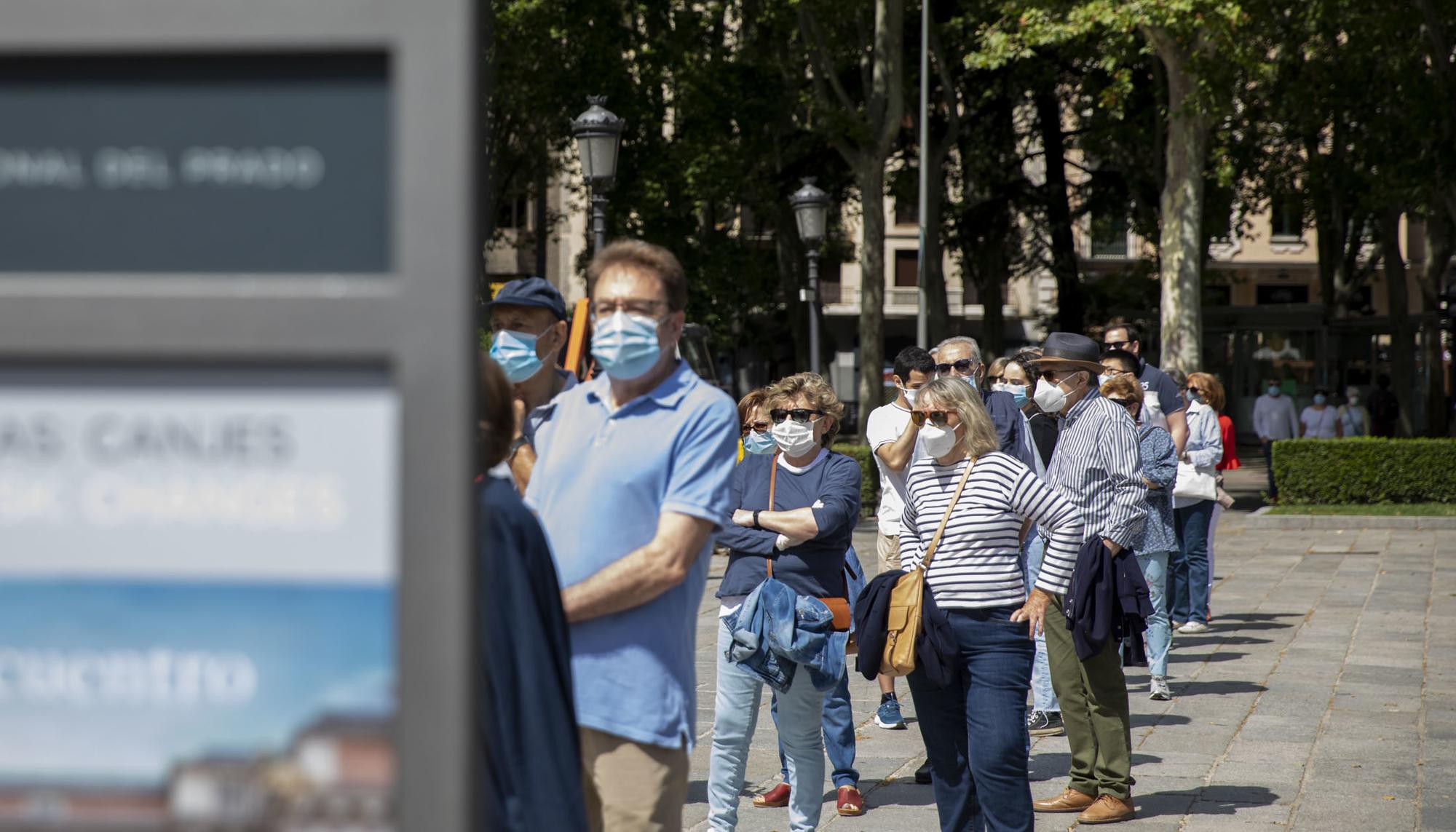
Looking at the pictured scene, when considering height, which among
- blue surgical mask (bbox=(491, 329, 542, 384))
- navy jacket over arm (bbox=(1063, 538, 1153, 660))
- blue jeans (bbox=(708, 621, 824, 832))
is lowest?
blue jeans (bbox=(708, 621, 824, 832))

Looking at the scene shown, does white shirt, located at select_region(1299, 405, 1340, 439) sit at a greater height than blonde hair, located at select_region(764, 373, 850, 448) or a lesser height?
lesser

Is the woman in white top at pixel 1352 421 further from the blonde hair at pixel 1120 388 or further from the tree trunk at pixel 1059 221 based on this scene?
the blonde hair at pixel 1120 388

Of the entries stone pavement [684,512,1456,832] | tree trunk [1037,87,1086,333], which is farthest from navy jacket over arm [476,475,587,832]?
tree trunk [1037,87,1086,333]

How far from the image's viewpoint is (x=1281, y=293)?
2441 inches

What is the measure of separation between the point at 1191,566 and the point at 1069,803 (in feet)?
18.9

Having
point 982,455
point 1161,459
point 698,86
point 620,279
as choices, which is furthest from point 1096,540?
point 698,86

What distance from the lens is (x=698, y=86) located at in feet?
108

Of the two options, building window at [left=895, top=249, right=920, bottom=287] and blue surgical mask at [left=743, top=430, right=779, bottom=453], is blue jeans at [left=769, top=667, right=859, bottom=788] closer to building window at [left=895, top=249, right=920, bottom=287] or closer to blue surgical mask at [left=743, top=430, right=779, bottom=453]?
blue surgical mask at [left=743, top=430, right=779, bottom=453]

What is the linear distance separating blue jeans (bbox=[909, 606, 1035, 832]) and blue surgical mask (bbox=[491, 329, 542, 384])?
1.59 m

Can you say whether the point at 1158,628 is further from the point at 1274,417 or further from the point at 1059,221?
the point at 1059,221

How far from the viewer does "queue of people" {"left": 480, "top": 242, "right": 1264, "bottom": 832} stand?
3.20m

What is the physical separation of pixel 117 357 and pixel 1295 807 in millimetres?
6075

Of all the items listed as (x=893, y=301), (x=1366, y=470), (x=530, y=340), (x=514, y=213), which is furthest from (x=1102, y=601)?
(x=893, y=301)

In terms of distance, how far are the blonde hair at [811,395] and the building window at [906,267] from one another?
59.5m
